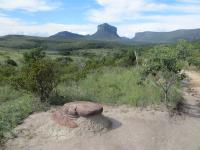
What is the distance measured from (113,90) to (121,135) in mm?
4559

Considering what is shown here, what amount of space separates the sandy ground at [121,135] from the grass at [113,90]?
1.34 metres

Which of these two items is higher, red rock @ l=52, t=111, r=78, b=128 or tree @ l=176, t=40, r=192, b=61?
tree @ l=176, t=40, r=192, b=61

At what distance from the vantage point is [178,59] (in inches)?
491

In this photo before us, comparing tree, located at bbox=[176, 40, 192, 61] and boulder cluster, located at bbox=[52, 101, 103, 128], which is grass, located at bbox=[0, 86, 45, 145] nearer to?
boulder cluster, located at bbox=[52, 101, 103, 128]

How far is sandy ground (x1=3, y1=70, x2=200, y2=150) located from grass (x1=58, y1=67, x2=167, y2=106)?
1335 millimetres

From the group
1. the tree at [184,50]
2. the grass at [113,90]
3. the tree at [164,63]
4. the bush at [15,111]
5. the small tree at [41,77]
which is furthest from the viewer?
the grass at [113,90]

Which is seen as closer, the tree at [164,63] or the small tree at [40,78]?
the tree at [164,63]

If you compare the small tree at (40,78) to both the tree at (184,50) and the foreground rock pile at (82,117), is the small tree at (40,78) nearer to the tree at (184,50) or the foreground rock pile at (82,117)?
the foreground rock pile at (82,117)

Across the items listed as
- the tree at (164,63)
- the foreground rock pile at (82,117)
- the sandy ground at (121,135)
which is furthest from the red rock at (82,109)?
the tree at (164,63)

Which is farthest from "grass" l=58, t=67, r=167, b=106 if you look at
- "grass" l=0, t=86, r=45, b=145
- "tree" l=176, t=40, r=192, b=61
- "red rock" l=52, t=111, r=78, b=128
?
"red rock" l=52, t=111, r=78, b=128

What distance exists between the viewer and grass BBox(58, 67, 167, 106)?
13188 millimetres

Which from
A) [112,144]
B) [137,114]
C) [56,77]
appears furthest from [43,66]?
[112,144]

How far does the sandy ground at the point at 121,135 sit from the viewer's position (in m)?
9.41

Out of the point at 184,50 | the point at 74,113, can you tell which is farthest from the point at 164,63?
the point at 74,113
